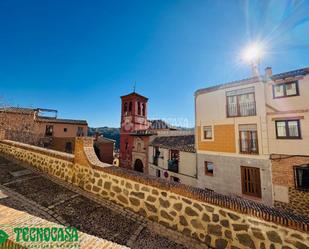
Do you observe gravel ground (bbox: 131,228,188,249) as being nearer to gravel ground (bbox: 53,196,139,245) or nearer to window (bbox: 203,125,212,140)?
gravel ground (bbox: 53,196,139,245)

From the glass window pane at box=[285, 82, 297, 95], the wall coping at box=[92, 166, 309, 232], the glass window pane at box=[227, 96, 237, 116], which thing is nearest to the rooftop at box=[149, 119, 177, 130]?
the glass window pane at box=[227, 96, 237, 116]

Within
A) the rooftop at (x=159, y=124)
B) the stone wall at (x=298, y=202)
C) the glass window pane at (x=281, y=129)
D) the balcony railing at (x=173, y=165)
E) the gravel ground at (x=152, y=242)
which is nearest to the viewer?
the gravel ground at (x=152, y=242)

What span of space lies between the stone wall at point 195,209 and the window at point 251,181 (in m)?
9.73

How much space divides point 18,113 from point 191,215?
26.6 meters

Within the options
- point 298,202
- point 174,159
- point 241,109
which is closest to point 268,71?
point 241,109

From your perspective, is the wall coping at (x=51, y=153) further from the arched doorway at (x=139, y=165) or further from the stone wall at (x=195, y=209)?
the arched doorway at (x=139, y=165)

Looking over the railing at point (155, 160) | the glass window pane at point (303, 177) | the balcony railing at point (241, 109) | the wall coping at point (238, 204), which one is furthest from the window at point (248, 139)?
the railing at point (155, 160)

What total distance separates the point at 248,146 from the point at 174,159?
7527 millimetres

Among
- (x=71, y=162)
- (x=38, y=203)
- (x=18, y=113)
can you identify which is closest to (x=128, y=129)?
(x=18, y=113)

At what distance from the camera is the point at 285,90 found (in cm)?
1077

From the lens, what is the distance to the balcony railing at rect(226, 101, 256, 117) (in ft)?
38.7

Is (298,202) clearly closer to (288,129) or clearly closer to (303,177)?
(303,177)

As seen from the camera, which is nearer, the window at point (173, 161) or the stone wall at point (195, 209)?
the stone wall at point (195, 209)

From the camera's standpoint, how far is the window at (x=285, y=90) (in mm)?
10405
